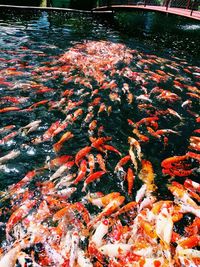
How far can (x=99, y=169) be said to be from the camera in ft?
20.9

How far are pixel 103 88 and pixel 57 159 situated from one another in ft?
16.3

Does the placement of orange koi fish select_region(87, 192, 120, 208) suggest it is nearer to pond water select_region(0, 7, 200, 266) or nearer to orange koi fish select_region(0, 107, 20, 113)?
pond water select_region(0, 7, 200, 266)

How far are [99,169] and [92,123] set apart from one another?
6.72 feet

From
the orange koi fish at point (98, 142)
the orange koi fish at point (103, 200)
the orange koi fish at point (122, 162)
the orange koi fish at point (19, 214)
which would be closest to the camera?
the orange koi fish at point (19, 214)

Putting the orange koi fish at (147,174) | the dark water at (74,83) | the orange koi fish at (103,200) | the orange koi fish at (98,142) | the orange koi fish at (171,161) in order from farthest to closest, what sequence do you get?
the orange koi fish at (98,142)
the dark water at (74,83)
the orange koi fish at (171,161)
the orange koi fish at (147,174)
the orange koi fish at (103,200)

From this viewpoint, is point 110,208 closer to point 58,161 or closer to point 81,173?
point 81,173

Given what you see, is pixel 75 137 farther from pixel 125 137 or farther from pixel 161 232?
pixel 161 232

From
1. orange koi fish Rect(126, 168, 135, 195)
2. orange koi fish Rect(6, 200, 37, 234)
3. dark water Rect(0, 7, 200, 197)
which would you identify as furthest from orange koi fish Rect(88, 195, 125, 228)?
orange koi fish Rect(6, 200, 37, 234)

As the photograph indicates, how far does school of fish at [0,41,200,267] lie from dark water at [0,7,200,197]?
1.9 inches

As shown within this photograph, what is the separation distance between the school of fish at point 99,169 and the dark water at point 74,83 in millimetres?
47

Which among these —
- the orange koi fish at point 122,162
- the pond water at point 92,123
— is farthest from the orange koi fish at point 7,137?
the orange koi fish at point 122,162

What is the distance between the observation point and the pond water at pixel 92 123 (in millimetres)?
5879

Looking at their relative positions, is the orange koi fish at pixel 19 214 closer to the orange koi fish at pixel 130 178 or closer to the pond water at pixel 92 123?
the pond water at pixel 92 123

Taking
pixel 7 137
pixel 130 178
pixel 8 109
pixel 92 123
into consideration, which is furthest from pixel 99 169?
pixel 8 109
